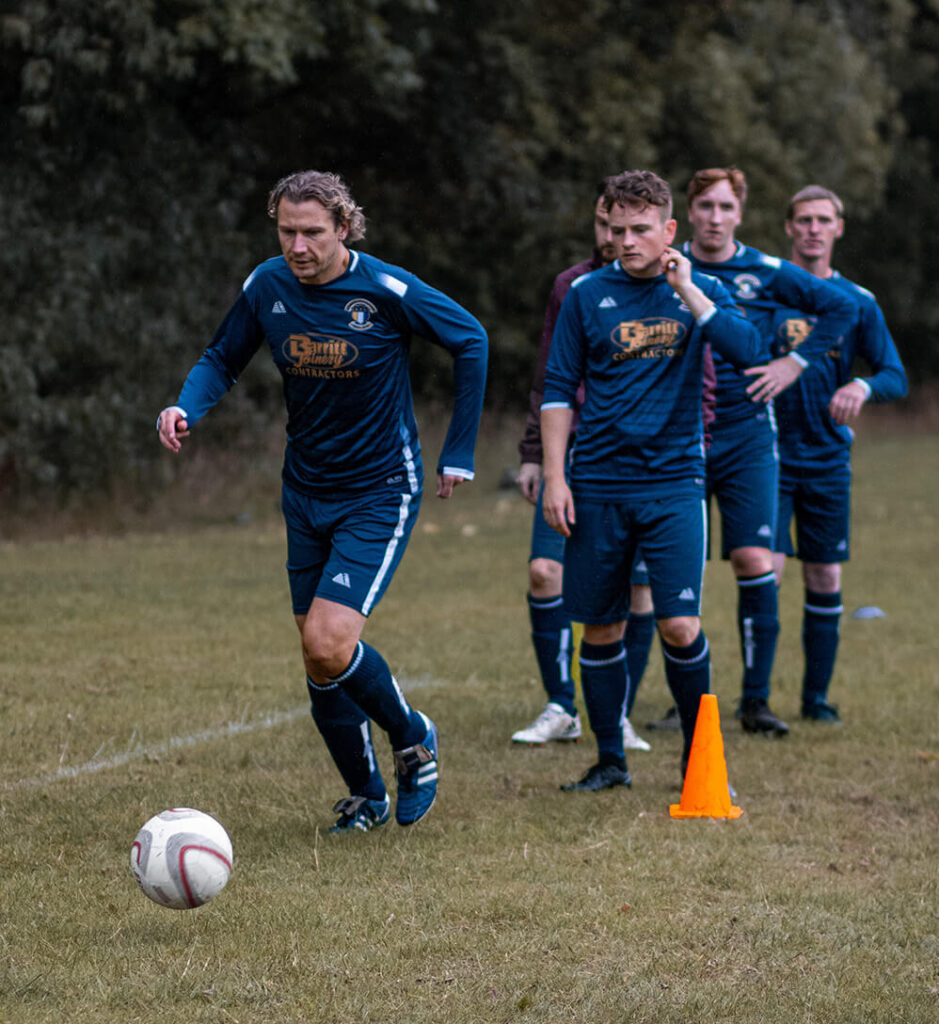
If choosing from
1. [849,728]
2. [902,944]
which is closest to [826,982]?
[902,944]

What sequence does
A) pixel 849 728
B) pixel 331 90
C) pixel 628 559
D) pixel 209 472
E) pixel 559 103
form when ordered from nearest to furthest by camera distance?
pixel 628 559
pixel 849 728
pixel 209 472
pixel 331 90
pixel 559 103

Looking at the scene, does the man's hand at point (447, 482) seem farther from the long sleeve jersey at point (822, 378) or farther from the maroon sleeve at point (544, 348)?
the long sleeve jersey at point (822, 378)

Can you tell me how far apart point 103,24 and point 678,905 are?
42.9ft

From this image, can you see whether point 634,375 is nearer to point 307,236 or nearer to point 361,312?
point 361,312

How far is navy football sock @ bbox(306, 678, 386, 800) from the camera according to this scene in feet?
18.8

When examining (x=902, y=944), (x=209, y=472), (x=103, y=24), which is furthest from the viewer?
(x=209, y=472)

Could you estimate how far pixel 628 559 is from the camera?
20.6 feet

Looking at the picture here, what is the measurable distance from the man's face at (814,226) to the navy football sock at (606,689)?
2545 mm

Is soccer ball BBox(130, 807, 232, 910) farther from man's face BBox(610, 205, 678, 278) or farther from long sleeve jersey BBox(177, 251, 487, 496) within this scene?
man's face BBox(610, 205, 678, 278)

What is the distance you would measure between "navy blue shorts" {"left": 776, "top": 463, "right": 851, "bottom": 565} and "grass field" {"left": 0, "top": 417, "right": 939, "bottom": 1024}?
864mm

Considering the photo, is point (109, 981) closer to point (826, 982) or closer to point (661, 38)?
point (826, 982)

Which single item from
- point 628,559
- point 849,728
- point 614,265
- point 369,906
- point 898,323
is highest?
point 614,265

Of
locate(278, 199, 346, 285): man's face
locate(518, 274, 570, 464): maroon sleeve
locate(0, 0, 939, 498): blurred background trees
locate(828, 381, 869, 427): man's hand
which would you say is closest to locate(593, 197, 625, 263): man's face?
locate(518, 274, 570, 464): maroon sleeve

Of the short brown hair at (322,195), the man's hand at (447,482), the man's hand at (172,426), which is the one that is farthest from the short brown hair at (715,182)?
the man's hand at (172,426)
